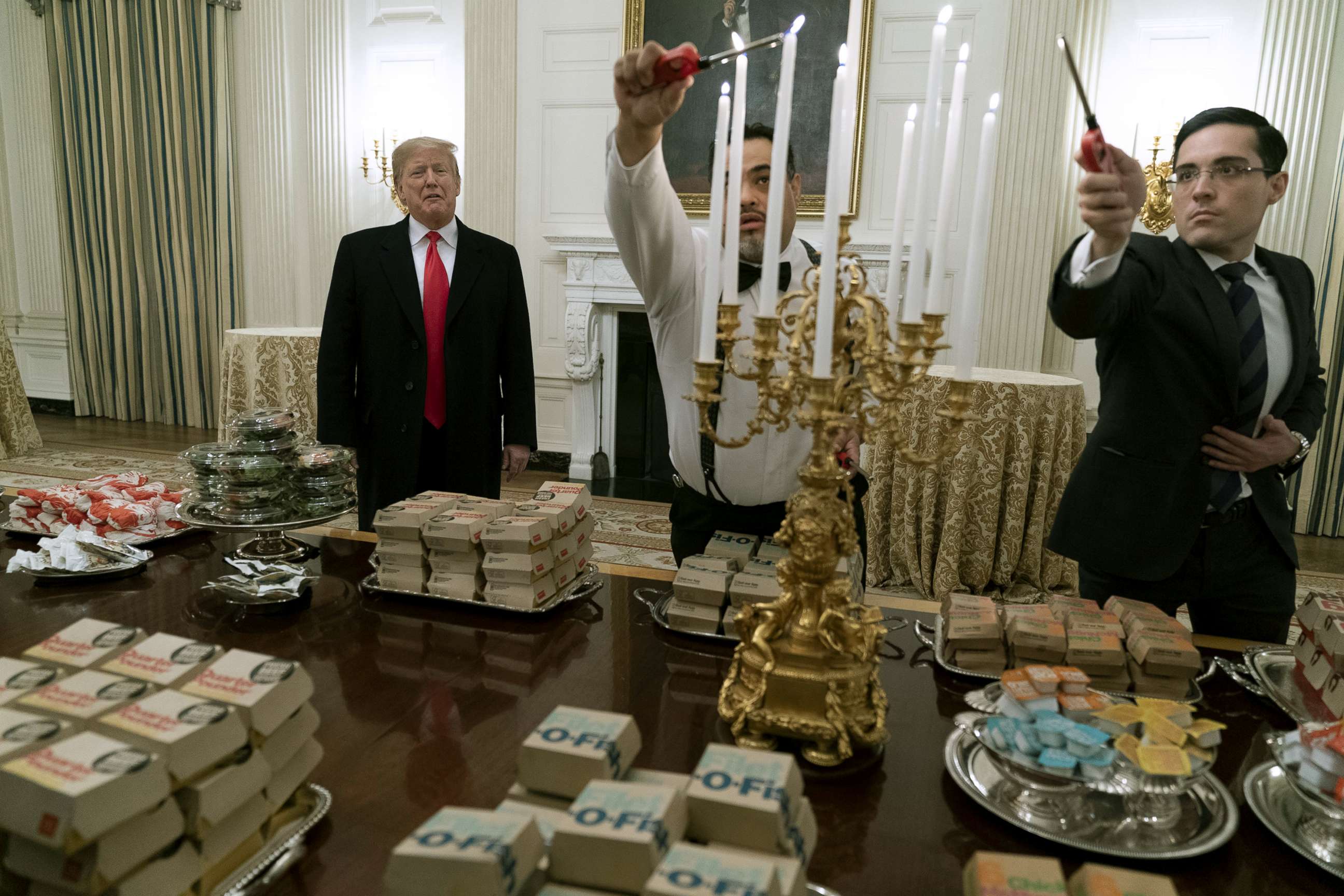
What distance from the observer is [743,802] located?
646mm

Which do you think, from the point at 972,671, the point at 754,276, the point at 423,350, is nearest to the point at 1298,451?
the point at 972,671

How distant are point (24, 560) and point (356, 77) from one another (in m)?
5.60

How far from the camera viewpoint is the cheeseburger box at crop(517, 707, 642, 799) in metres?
0.70

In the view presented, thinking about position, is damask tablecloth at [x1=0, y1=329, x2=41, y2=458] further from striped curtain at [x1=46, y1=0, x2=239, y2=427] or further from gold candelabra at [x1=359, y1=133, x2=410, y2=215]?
gold candelabra at [x1=359, y1=133, x2=410, y2=215]

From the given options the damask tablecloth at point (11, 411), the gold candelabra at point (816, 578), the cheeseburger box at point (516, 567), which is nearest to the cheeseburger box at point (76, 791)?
the gold candelabra at point (816, 578)

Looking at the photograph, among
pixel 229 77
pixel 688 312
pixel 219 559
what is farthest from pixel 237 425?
pixel 229 77

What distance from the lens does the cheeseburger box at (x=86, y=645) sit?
794 millimetres

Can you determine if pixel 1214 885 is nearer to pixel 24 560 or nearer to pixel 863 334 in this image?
pixel 863 334

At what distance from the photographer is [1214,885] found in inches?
31.2

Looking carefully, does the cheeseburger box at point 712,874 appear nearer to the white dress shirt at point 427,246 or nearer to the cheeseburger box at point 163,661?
the cheeseburger box at point 163,661

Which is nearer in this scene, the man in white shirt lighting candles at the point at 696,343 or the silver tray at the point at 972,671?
the silver tray at the point at 972,671

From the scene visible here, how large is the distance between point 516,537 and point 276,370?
3710mm

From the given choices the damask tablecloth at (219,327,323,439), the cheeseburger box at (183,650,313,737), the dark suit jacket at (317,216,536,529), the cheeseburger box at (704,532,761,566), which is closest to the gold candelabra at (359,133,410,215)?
the damask tablecloth at (219,327,323,439)

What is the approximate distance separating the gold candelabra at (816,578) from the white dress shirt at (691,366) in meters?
0.53
